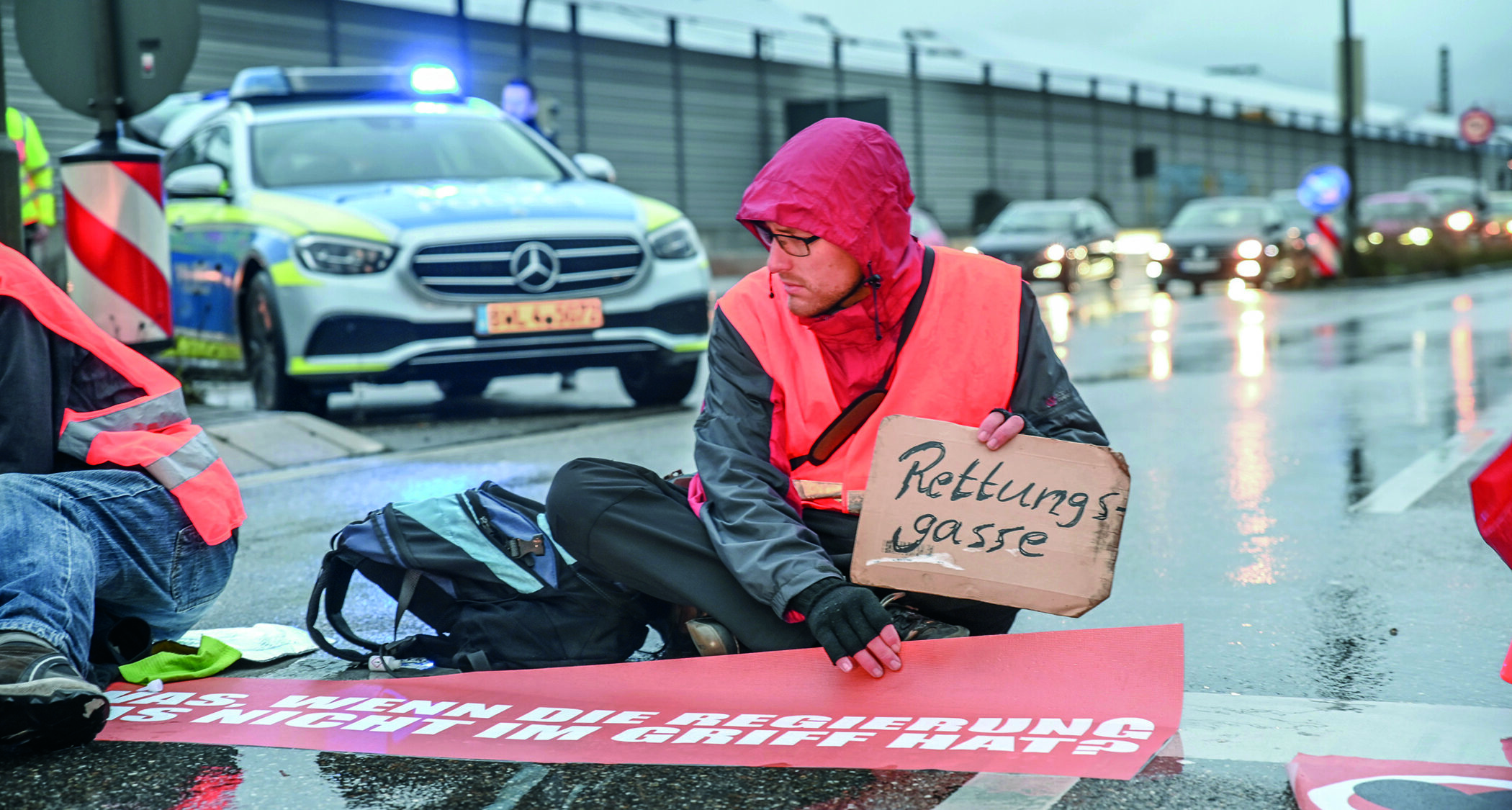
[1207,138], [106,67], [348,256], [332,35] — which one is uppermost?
[1207,138]

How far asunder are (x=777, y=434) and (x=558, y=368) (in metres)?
4.88

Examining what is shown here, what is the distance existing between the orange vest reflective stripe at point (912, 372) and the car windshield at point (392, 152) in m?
5.46

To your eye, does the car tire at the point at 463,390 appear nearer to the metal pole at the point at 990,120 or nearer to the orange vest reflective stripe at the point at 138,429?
the orange vest reflective stripe at the point at 138,429

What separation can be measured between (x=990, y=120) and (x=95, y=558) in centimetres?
3992

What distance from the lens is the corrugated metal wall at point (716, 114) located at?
21.9 meters

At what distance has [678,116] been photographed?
2997cm

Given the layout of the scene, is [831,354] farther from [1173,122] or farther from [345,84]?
[1173,122]

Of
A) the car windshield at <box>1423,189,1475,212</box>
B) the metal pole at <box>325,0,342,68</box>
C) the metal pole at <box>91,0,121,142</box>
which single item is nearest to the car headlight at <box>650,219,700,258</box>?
the metal pole at <box>91,0,121,142</box>

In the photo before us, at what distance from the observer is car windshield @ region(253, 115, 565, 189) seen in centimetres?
845

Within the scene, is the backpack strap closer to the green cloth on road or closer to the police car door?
the green cloth on road

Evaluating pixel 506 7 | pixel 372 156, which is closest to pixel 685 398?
pixel 372 156

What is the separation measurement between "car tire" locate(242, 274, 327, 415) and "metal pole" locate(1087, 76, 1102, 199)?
1622 inches

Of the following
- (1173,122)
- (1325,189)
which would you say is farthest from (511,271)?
(1173,122)

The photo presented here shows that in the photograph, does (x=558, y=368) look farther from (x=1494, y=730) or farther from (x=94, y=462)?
(x=1494, y=730)
